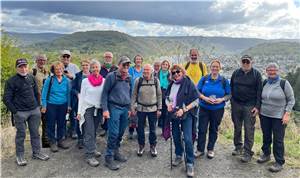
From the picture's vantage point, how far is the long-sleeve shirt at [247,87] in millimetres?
6242

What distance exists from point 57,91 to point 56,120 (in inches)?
30.8

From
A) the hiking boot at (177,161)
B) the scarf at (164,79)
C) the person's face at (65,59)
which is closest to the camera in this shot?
the hiking boot at (177,161)

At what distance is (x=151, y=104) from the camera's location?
21.2ft

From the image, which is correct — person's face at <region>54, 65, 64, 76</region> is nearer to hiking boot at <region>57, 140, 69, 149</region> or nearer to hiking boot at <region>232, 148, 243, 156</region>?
hiking boot at <region>57, 140, 69, 149</region>

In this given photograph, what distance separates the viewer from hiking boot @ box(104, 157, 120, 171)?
628 cm

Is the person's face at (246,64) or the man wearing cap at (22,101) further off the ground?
the person's face at (246,64)

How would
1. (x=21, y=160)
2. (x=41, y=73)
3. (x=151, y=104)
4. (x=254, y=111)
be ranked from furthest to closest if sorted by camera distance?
(x=41, y=73), (x=21, y=160), (x=151, y=104), (x=254, y=111)

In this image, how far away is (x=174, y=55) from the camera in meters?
10.7

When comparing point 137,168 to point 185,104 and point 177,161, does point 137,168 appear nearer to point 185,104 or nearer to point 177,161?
point 177,161

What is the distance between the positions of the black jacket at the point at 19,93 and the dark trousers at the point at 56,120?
0.46m

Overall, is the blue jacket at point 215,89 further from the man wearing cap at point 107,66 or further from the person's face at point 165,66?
the man wearing cap at point 107,66

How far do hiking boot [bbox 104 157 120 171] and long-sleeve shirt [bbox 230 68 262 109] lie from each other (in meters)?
2.97

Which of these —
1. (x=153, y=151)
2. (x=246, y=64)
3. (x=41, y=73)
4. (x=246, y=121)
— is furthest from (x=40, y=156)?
(x=246, y=64)

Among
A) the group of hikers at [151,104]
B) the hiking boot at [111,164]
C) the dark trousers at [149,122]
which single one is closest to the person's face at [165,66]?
the group of hikers at [151,104]
